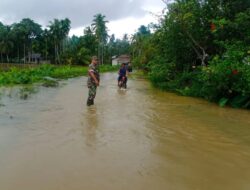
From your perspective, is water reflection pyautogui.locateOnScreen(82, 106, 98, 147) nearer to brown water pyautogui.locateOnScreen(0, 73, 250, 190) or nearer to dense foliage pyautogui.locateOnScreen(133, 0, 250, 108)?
brown water pyautogui.locateOnScreen(0, 73, 250, 190)

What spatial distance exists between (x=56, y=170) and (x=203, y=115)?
6.70 m

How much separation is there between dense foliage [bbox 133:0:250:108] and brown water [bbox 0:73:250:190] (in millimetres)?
2381

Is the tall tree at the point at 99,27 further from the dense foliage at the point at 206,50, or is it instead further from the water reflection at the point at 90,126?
the water reflection at the point at 90,126

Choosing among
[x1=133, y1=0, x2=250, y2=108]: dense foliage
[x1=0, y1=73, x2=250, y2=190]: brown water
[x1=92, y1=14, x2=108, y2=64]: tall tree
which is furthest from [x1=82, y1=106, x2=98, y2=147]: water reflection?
[x1=92, y1=14, x2=108, y2=64]: tall tree

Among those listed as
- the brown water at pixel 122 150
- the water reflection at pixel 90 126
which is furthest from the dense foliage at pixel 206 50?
the water reflection at pixel 90 126

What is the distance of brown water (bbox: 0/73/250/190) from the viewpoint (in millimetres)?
4738

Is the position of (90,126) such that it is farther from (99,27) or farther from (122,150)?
(99,27)

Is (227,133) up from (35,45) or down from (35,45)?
down

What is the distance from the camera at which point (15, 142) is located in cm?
662

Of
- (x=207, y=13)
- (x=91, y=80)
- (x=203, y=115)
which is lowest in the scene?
(x=203, y=115)

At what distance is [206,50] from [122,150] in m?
12.3

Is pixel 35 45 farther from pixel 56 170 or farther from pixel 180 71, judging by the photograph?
pixel 56 170

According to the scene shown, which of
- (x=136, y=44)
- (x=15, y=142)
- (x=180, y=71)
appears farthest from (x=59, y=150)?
(x=136, y=44)

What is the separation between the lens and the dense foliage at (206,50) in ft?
42.3
